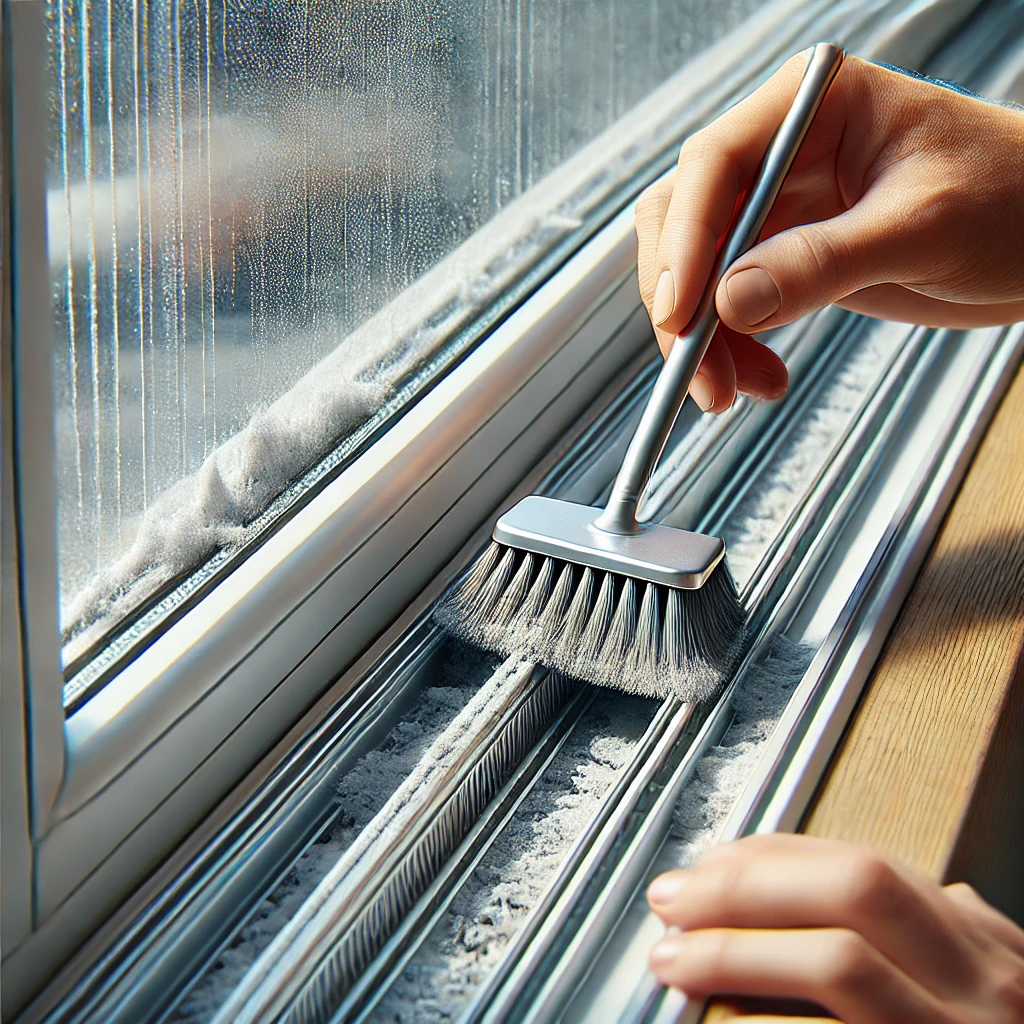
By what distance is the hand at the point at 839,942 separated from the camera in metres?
0.36

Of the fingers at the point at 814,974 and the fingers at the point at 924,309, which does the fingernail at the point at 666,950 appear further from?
the fingers at the point at 924,309

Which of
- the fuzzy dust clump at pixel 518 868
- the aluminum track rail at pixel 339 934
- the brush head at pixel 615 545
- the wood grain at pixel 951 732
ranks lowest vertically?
the fuzzy dust clump at pixel 518 868

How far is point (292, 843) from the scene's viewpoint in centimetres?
47

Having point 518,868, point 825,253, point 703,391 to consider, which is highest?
point 825,253

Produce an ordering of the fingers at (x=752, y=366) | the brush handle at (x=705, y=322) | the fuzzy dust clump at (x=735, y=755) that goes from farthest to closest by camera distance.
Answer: the fingers at (x=752, y=366) < the brush handle at (x=705, y=322) < the fuzzy dust clump at (x=735, y=755)

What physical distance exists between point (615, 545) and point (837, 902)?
27cm

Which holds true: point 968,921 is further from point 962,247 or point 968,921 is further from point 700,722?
point 962,247

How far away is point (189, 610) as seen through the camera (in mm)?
484

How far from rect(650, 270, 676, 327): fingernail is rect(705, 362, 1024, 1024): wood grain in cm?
23

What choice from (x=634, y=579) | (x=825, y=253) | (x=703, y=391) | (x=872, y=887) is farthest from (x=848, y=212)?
(x=872, y=887)

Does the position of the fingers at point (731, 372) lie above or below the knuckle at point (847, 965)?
above

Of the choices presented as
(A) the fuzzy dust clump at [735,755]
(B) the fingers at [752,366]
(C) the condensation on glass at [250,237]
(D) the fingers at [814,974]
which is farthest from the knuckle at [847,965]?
(B) the fingers at [752,366]

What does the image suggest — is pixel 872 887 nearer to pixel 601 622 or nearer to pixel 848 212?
pixel 601 622

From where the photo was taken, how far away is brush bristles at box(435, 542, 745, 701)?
0.55 meters
